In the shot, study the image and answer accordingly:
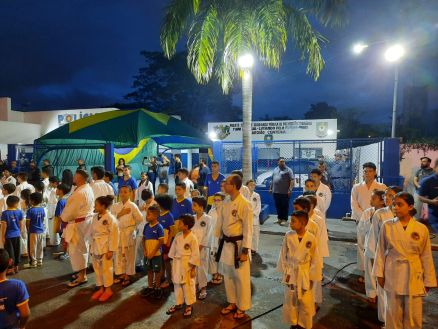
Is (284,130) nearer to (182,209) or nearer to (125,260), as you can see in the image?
(182,209)

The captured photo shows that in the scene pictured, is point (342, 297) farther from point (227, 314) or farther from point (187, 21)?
point (187, 21)

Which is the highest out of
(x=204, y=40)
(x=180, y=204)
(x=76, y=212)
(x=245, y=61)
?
(x=204, y=40)

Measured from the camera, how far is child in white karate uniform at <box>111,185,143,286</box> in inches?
207

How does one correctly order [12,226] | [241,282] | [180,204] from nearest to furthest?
[241,282], [180,204], [12,226]

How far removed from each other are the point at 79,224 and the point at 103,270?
95 cm

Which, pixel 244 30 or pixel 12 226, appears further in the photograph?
pixel 244 30

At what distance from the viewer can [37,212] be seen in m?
5.88

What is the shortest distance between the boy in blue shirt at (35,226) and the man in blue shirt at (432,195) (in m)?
7.22

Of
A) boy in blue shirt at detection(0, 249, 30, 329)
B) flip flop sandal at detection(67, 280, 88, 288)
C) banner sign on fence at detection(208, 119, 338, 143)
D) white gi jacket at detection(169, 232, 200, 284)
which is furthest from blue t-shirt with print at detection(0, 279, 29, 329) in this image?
banner sign on fence at detection(208, 119, 338, 143)

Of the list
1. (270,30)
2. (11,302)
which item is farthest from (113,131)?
(11,302)

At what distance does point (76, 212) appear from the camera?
5180 millimetres

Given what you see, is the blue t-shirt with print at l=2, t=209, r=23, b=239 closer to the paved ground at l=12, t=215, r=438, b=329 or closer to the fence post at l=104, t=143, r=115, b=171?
the paved ground at l=12, t=215, r=438, b=329

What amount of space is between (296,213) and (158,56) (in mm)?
36986

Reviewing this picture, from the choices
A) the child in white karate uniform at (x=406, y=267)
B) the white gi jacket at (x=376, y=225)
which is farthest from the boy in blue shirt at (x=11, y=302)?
the white gi jacket at (x=376, y=225)
